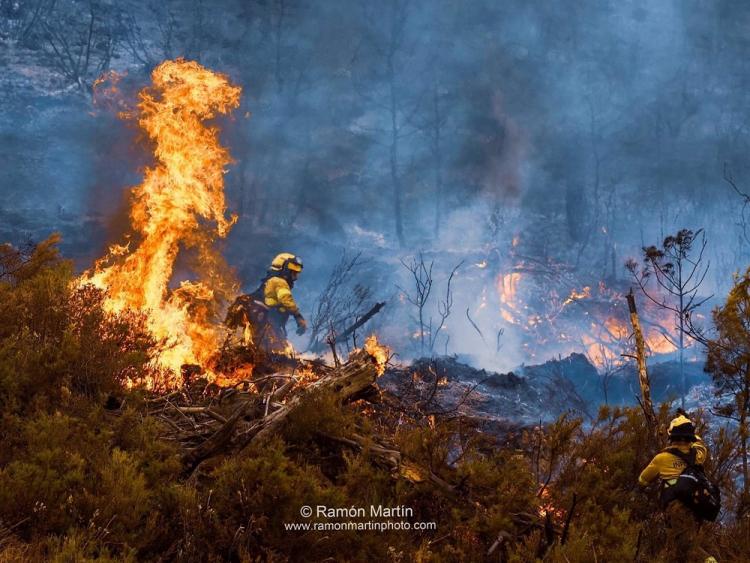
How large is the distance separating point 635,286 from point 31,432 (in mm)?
43178

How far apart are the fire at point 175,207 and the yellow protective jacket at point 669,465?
6175mm

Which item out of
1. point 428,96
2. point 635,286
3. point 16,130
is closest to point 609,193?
point 635,286

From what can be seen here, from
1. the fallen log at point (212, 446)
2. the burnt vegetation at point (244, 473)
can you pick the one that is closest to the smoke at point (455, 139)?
the burnt vegetation at point (244, 473)

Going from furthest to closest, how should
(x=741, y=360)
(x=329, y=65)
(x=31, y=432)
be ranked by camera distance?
(x=329, y=65)
(x=741, y=360)
(x=31, y=432)

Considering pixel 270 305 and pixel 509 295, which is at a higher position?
pixel 509 295

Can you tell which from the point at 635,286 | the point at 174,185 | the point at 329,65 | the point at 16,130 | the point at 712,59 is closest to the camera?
the point at 174,185

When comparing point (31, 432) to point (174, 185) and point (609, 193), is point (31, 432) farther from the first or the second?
point (609, 193)

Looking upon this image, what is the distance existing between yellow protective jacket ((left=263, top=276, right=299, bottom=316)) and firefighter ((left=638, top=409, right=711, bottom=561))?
699 centimetres

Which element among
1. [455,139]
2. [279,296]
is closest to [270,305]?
[279,296]

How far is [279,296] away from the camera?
9.98 meters

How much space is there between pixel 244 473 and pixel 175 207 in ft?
25.0

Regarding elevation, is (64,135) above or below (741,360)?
above

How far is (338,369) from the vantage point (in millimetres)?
5148

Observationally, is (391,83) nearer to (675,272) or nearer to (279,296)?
(675,272)
